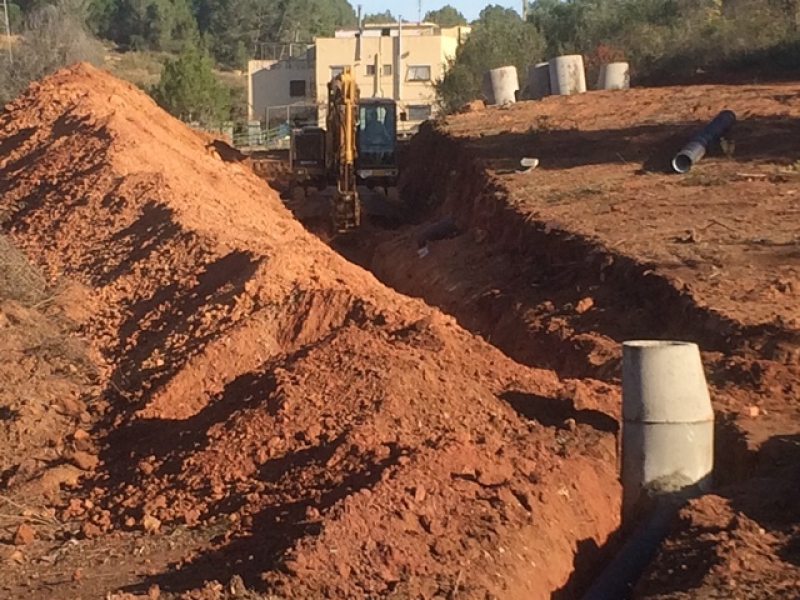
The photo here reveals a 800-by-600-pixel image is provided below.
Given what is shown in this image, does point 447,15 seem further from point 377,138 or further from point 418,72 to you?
point 377,138

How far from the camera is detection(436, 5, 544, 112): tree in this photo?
140 feet

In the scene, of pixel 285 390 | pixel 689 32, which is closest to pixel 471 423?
pixel 285 390

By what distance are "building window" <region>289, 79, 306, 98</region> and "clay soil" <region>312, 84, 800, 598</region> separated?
3793 centimetres

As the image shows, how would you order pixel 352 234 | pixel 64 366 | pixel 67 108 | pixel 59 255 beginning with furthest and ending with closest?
1. pixel 67 108
2. pixel 352 234
3. pixel 59 255
4. pixel 64 366

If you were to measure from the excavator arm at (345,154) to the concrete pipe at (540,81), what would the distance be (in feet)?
32.8

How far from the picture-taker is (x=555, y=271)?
15312 millimetres

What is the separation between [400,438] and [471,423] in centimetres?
63

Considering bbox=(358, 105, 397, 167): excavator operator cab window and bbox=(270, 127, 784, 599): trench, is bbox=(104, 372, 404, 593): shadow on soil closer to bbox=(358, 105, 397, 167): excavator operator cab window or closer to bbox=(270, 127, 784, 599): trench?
bbox=(270, 127, 784, 599): trench

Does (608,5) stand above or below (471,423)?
above

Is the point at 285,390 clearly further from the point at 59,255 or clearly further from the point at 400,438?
the point at 59,255

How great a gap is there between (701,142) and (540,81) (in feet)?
47.1

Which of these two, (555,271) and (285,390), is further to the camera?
(555,271)

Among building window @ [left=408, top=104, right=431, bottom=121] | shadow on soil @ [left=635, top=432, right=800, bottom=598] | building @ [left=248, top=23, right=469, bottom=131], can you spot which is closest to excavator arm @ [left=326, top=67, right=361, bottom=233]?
shadow on soil @ [left=635, top=432, right=800, bottom=598]

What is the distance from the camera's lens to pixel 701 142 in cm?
1975
